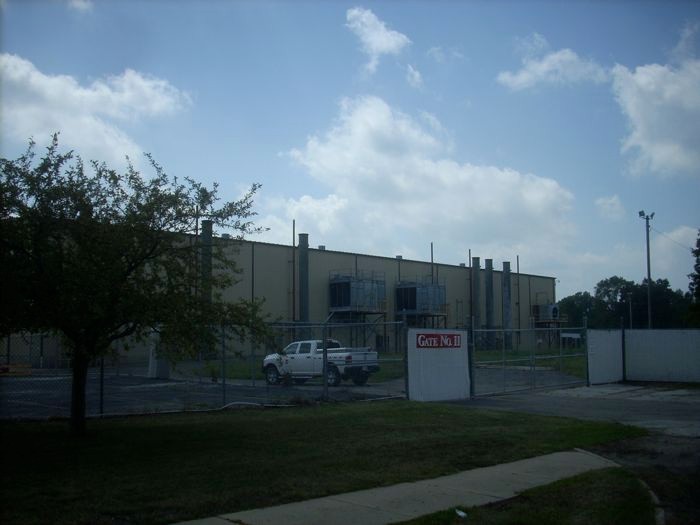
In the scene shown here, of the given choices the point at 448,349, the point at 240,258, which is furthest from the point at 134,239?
the point at 240,258

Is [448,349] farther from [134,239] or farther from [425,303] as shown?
[425,303]

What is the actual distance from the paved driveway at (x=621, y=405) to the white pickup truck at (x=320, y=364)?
13.6ft

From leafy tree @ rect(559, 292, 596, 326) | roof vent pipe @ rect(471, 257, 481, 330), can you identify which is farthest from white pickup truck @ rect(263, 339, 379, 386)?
leafy tree @ rect(559, 292, 596, 326)

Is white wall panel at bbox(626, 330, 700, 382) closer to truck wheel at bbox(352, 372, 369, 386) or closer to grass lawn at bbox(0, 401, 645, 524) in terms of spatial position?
truck wheel at bbox(352, 372, 369, 386)

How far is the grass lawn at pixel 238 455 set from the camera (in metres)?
8.33

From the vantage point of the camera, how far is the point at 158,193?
12.8 m

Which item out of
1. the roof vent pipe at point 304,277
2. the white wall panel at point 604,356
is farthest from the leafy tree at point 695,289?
the roof vent pipe at point 304,277

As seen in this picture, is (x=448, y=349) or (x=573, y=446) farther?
(x=448, y=349)

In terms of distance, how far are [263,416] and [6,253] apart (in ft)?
24.0

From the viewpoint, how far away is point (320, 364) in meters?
25.9

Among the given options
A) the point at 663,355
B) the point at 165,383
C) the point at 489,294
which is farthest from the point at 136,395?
the point at 489,294

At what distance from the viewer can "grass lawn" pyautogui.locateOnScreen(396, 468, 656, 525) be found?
26.1ft

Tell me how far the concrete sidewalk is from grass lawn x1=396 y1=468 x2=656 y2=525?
0.27 m

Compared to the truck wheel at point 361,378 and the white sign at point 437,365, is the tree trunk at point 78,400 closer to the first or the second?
the white sign at point 437,365
